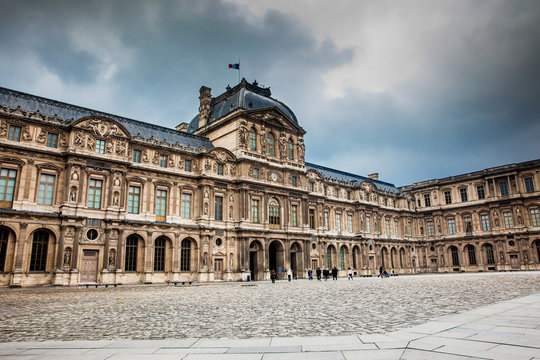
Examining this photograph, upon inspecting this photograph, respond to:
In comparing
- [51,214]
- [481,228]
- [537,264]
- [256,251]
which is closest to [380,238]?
[481,228]

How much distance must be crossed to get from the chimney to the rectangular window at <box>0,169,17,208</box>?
24.5m

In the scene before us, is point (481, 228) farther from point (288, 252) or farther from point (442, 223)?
point (288, 252)

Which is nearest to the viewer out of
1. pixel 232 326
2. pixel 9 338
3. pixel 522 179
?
pixel 9 338

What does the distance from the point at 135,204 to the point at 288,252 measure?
18620mm

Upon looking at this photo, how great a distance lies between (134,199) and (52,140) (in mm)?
8439

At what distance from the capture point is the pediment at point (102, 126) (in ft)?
109

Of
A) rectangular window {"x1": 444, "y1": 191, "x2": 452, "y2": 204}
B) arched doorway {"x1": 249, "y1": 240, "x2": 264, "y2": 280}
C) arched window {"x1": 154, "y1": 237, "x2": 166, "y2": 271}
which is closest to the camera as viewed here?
arched window {"x1": 154, "y1": 237, "x2": 166, "y2": 271}

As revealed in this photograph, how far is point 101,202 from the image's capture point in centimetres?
3344

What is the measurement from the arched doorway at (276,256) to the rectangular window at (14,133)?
1083 inches

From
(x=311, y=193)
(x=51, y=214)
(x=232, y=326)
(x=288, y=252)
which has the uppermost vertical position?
(x=311, y=193)

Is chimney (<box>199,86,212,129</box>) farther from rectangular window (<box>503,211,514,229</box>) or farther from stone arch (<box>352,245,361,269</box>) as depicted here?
rectangular window (<box>503,211,514,229</box>)

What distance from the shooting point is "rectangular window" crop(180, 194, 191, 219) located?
39.2 m

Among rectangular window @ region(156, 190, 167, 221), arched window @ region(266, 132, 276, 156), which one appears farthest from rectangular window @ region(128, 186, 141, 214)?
arched window @ region(266, 132, 276, 156)

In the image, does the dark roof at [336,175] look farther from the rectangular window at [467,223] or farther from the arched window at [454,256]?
the arched window at [454,256]
